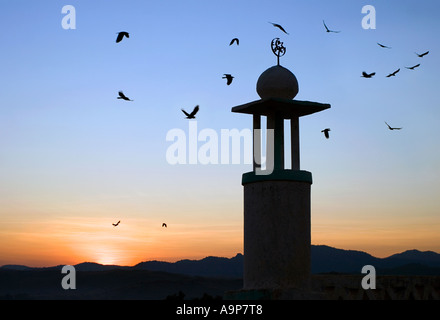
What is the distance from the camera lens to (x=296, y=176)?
2380 cm

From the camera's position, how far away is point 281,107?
983 inches

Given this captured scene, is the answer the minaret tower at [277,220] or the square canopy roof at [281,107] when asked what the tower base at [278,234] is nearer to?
the minaret tower at [277,220]

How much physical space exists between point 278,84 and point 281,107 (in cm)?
79

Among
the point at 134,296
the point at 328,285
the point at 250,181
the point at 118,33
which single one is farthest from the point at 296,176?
the point at 134,296

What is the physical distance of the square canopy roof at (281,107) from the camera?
24531mm

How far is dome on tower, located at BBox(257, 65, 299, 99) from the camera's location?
24.9 meters

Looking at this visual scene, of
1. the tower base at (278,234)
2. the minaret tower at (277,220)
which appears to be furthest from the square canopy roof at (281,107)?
the tower base at (278,234)

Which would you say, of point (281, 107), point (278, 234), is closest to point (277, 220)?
point (278, 234)

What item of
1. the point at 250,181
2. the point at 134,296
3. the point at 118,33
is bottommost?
the point at 134,296
